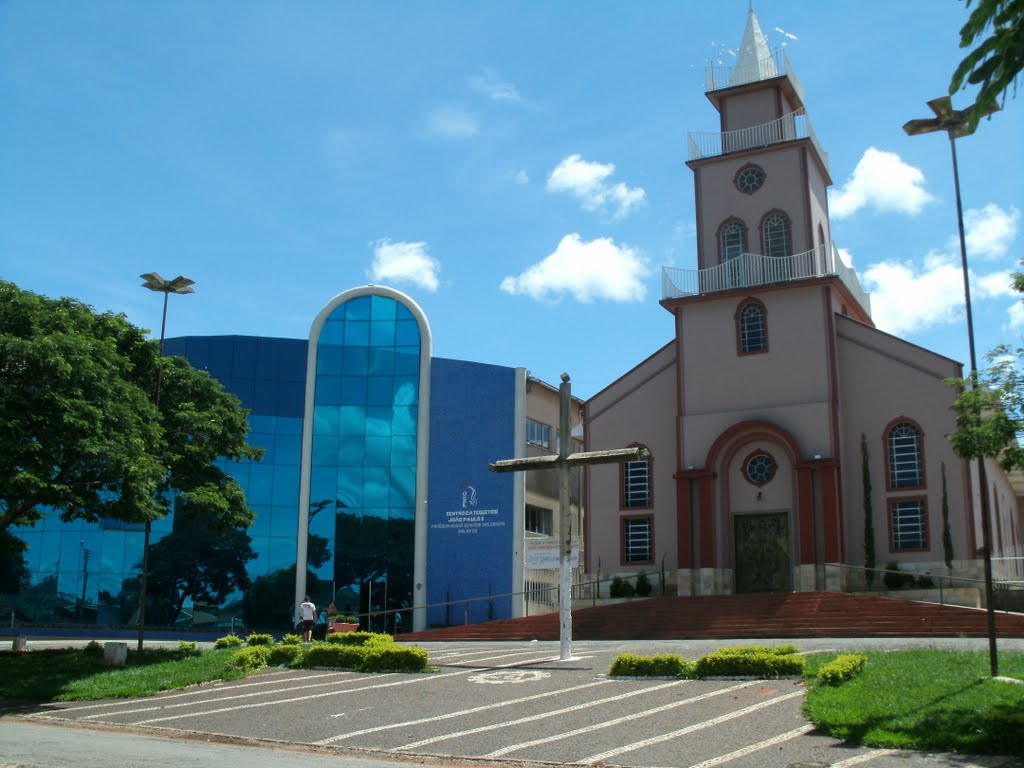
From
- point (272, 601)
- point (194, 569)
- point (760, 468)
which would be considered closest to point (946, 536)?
point (760, 468)

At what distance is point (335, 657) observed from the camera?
19.2m

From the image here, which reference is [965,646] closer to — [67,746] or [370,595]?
[67,746]

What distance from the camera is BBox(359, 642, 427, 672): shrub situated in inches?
712

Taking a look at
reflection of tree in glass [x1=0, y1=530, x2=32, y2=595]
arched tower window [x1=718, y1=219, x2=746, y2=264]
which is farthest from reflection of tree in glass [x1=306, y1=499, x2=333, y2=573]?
arched tower window [x1=718, y1=219, x2=746, y2=264]

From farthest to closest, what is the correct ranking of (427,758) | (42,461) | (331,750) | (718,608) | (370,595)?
(370,595), (718,608), (42,461), (331,750), (427,758)

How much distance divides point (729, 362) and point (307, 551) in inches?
709

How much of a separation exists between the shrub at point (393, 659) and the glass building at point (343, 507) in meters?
19.4

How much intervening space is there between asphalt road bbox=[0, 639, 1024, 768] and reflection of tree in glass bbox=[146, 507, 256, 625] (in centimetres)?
2212

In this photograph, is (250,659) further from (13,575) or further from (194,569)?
(13,575)

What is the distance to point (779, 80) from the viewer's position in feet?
111

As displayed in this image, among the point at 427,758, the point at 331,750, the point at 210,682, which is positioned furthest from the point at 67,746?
the point at 210,682

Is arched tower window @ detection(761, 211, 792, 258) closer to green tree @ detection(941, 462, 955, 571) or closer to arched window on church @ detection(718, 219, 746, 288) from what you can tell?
arched window on church @ detection(718, 219, 746, 288)

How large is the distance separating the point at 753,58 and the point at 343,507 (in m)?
22.1

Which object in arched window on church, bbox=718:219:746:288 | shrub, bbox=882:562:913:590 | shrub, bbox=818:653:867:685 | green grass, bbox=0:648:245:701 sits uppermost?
arched window on church, bbox=718:219:746:288
